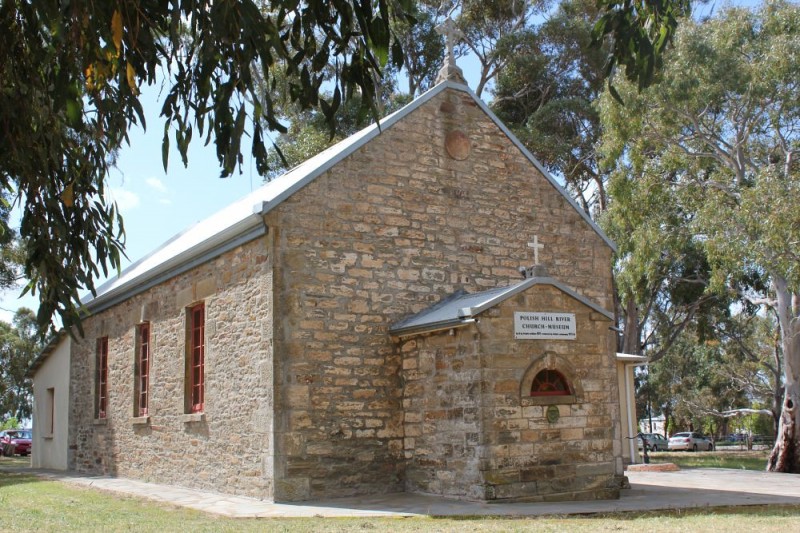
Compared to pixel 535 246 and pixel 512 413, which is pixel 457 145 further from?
pixel 512 413

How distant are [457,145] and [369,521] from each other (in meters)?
7.01

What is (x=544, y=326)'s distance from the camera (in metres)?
11.7

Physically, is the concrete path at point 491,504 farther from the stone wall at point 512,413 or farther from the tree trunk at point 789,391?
the tree trunk at point 789,391

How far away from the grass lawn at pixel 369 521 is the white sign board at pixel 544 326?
266cm

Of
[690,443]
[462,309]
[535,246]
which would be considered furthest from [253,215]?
[690,443]

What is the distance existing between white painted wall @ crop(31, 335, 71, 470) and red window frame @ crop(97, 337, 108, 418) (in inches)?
64.8

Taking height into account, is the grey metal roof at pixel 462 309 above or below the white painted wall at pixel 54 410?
above

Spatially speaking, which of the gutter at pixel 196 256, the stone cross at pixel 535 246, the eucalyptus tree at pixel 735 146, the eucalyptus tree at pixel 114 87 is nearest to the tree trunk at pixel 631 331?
the eucalyptus tree at pixel 735 146

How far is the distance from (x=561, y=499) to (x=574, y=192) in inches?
864

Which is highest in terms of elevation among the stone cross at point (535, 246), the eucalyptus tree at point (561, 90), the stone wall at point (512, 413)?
the eucalyptus tree at point (561, 90)

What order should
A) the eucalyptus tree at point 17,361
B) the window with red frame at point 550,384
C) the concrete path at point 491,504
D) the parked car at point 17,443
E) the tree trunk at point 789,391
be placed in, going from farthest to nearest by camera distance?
the eucalyptus tree at point 17,361 < the parked car at point 17,443 < the tree trunk at point 789,391 < the window with red frame at point 550,384 < the concrete path at point 491,504

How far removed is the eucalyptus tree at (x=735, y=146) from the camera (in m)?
19.8

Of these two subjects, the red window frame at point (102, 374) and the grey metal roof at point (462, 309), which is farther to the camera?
the red window frame at point (102, 374)

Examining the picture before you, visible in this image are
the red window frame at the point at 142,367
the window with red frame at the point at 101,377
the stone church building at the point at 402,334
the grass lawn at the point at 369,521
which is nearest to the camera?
the grass lawn at the point at 369,521
